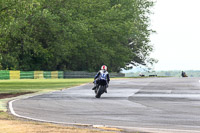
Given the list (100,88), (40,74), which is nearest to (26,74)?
(40,74)

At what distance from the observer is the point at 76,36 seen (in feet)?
244

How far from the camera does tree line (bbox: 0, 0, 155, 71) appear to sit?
6131 cm

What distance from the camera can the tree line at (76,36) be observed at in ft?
201

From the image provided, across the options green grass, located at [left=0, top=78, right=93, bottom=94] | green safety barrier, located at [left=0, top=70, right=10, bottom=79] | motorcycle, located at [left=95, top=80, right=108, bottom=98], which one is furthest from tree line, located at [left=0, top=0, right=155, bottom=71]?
motorcycle, located at [left=95, top=80, right=108, bottom=98]

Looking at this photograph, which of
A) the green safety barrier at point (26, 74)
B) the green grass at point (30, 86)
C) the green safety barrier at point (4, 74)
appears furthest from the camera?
the green safety barrier at point (26, 74)

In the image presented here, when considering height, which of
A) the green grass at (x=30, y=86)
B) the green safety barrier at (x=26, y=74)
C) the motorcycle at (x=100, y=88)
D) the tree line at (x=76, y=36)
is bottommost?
the green grass at (x=30, y=86)

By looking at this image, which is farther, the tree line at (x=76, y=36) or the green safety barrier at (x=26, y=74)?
the green safety barrier at (x=26, y=74)

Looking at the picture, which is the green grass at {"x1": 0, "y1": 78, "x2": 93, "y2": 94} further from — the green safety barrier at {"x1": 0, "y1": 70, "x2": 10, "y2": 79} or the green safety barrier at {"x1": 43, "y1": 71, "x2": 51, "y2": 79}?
the green safety barrier at {"x1": 43, "y1": 71, "x2": 51, "y2": 79}

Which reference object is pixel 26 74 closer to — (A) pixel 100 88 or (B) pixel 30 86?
(B) pixel 30 86

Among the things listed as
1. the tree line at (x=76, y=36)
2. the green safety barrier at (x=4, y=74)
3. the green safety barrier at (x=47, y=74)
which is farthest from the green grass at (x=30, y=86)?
the green safety barrier at (x=47, y=74)

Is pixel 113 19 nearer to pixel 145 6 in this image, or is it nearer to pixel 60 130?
pixel 145 6

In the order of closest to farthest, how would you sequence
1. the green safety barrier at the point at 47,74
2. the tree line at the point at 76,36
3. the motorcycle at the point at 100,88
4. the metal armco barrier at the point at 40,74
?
the motorcycle at the point at 100,88 < the tree line at the point at 76,36 < the metal armco barrier at the point at 40,74 < the green safety barrier at the point at 47,74

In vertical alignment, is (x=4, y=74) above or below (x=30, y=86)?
above

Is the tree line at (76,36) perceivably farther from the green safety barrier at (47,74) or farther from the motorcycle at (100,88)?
the motorcycle at (100,88)
